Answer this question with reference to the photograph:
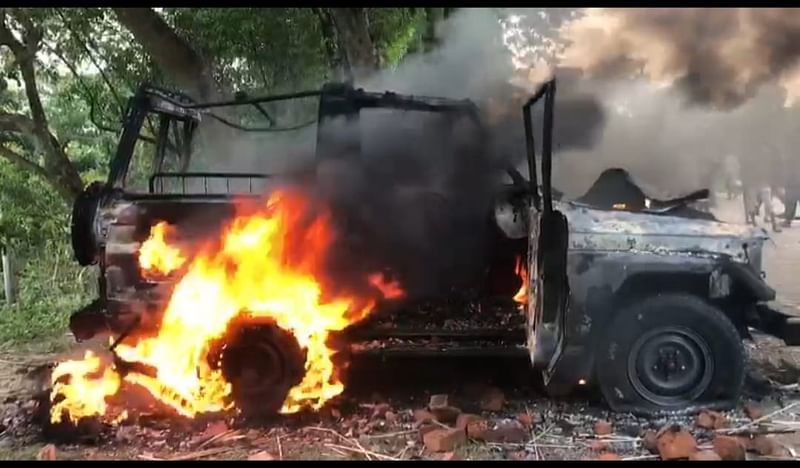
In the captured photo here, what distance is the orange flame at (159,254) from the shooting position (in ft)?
14.7

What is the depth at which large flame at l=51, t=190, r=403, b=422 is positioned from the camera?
444 centimetres

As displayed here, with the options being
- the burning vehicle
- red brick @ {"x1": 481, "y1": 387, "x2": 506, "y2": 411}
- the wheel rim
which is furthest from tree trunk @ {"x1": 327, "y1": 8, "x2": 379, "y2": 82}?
the wheel rim

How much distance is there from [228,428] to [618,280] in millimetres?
2474

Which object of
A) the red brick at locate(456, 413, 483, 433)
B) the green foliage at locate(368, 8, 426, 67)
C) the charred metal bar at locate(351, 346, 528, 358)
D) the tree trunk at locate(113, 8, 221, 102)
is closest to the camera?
the red brick at locate(456, 413, 483, 433)

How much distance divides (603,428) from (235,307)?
7.51 feet

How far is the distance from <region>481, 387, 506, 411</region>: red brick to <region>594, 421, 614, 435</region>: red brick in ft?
2.10

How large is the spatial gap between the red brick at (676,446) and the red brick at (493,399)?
3.41ft

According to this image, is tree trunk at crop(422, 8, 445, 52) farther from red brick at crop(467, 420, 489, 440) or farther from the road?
red brick at crop(467, 420, 489, 440)

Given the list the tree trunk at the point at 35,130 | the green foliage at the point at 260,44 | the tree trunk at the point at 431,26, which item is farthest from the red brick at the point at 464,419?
the tree trunk at the point at 35,130

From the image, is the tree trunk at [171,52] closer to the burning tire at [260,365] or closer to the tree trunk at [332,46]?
the tree trunk at [332,46]

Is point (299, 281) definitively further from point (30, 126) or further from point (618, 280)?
point (30, 126)

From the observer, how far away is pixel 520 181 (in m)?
A: 4.95

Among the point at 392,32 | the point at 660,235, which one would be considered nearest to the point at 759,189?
the point at 660,235

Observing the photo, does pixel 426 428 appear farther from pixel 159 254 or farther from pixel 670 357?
pixel 159 254
